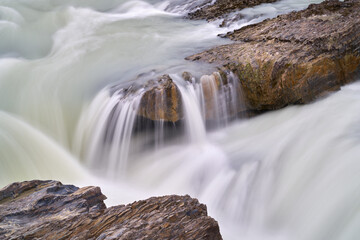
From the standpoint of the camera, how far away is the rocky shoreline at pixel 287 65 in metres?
6.18

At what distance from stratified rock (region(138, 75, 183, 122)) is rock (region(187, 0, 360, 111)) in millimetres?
1140

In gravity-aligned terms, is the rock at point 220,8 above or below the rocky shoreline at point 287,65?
above

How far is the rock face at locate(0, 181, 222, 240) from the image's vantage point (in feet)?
10.3

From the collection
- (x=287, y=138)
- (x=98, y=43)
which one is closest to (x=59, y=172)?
(x=287, y=138)

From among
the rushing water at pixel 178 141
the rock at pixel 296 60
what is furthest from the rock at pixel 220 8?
the rock at pixel 296 60

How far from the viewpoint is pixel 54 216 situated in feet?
11.1

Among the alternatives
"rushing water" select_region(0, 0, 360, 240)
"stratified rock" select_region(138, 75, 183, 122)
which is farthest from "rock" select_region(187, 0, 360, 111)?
"stratified rock" select_region(138, 75, 183, 122)

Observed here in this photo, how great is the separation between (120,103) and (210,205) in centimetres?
243

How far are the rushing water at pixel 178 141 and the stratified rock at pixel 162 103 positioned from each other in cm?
15

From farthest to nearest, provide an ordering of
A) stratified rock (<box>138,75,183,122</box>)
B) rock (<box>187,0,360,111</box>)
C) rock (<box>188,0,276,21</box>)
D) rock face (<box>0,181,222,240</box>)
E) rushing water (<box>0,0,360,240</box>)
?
rock (<box>188,0,276,21</box>) → rock (<box>187,0,360,111</box>) → stratified rock (<box>138,75,183,122</box>) → rushing water (<box>0,0,360,240</box>) → rock face (<box>0,181,222,240</box>)

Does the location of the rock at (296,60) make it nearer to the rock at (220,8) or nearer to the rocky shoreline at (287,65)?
the rocky shoreline at (287,65)

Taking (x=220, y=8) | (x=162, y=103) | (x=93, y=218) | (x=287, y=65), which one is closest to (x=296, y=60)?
(x=287, y=65)

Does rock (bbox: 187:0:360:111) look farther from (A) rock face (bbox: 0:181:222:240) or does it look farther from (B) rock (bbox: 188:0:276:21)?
(A) rock face (bbox: 0:181:222:240)

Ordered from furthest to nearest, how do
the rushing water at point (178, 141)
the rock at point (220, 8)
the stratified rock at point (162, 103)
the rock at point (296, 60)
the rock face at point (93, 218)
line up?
1. the rock at point (220, 8)
2. the rock at point (296, 60)
3. the stratified rock at point (162, 103)
4. the rushing water at point (178, 141)
5. the rock face at point (93, 218)
